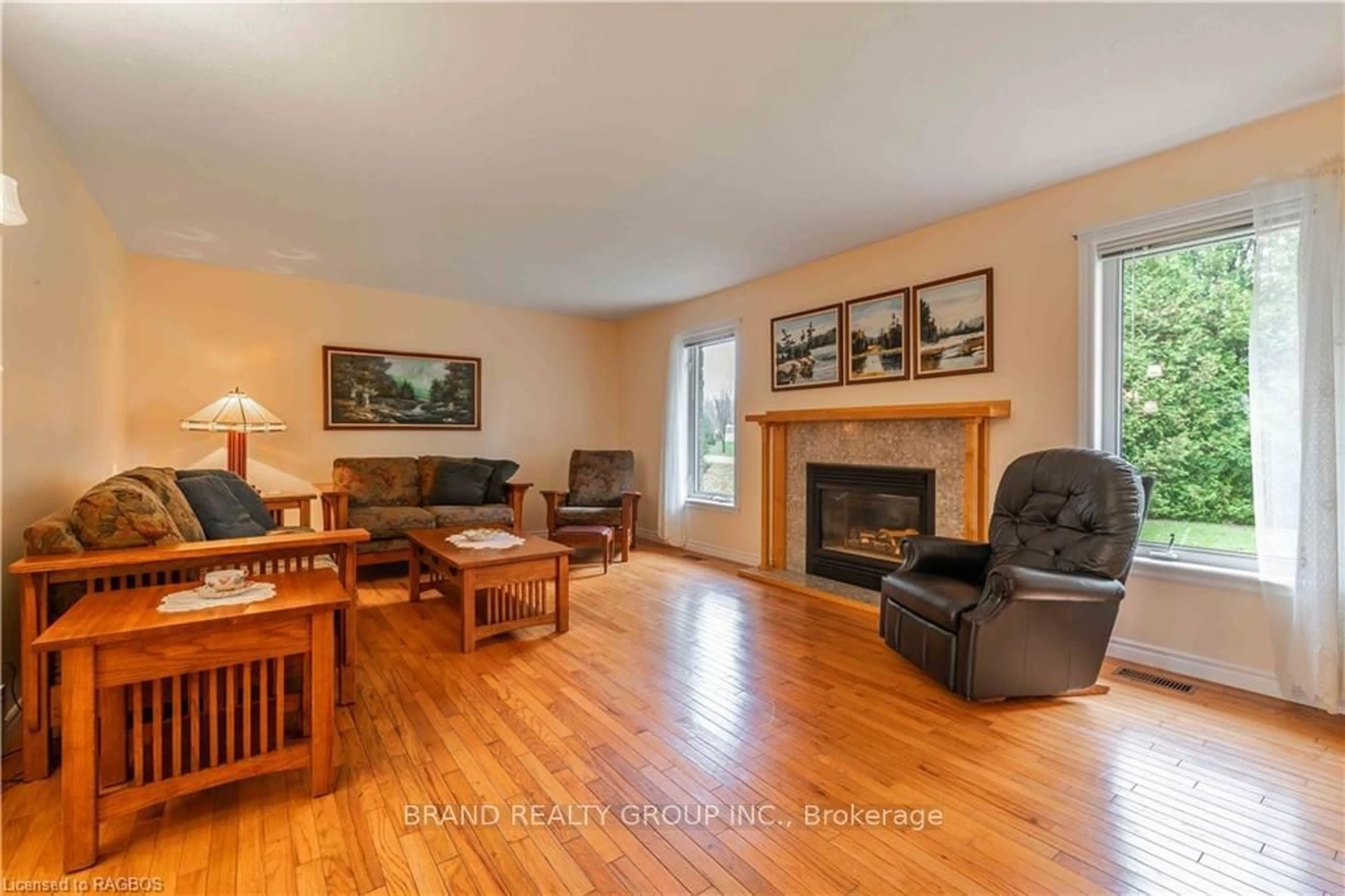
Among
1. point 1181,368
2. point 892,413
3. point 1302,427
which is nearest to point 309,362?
point 892,413

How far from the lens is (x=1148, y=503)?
261cm

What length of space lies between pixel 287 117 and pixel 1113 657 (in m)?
4.57

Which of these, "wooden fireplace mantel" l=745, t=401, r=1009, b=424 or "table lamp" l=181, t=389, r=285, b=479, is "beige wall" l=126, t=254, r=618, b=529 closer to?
"table lamp" l=181, t=389, r=285, b=479

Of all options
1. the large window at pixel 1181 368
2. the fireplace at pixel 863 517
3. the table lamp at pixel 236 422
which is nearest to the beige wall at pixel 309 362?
the table lamp at pixel 236 422

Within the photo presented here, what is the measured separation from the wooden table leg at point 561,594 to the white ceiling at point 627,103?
2.03 m

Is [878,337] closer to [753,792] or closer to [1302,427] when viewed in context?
[1302,427]

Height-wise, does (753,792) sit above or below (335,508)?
below

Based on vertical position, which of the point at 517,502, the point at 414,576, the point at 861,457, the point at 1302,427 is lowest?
the point at 414,576

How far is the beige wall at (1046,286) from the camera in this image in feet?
8.27

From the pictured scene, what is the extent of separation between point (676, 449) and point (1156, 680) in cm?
387

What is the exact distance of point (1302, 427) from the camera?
7.72ft

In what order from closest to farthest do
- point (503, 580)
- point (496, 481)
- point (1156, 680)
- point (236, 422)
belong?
1. point (1156, 680)
2. point (503, 580)
3. point (236, 422)
4. point (496, 481)

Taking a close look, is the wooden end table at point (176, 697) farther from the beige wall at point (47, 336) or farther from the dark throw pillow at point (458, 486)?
the dark throw pillow at point (458, 486)

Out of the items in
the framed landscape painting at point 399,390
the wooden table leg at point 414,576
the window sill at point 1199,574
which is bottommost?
the wooden table leg at point 414,576
